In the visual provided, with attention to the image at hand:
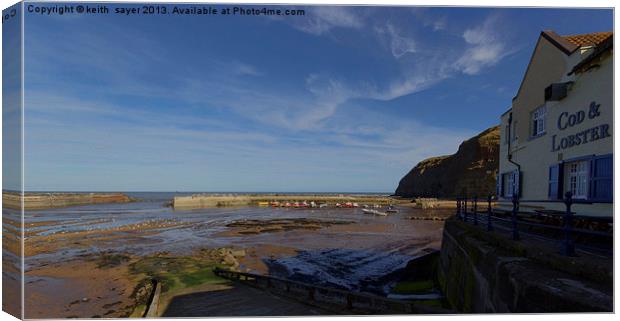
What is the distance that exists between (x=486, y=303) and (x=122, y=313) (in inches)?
354

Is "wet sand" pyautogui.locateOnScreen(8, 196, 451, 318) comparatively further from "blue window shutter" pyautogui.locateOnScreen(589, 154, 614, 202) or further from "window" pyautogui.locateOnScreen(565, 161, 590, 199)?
"blue window shutter" pyautogui.locateOnScreen(589, 154, 614, 202)

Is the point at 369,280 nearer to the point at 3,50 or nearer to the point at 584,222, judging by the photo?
the point at 584,222

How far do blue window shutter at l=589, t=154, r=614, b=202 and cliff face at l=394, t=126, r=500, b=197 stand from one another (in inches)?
2989

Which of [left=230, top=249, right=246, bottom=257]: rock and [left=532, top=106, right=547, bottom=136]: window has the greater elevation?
[left=532, top=106, right=547, bottom=136]: window

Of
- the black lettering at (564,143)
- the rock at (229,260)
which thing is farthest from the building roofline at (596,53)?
the rock at (229,260)

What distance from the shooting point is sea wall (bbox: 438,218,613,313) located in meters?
4.28

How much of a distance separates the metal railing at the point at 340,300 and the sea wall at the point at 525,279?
0.90 metres

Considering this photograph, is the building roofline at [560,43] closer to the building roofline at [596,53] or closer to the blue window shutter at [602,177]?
the building roofline at [596,53]

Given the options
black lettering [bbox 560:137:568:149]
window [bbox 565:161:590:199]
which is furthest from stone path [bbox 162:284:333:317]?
black lettering [bbox 560:137:568:149]

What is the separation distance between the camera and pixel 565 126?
8.19m

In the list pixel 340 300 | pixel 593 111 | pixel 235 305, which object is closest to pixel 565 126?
pixel 593 111

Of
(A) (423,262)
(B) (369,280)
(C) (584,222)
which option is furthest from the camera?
(A) (423,262)

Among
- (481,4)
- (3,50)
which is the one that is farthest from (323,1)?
(3,50)

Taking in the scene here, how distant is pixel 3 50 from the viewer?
637 cm
